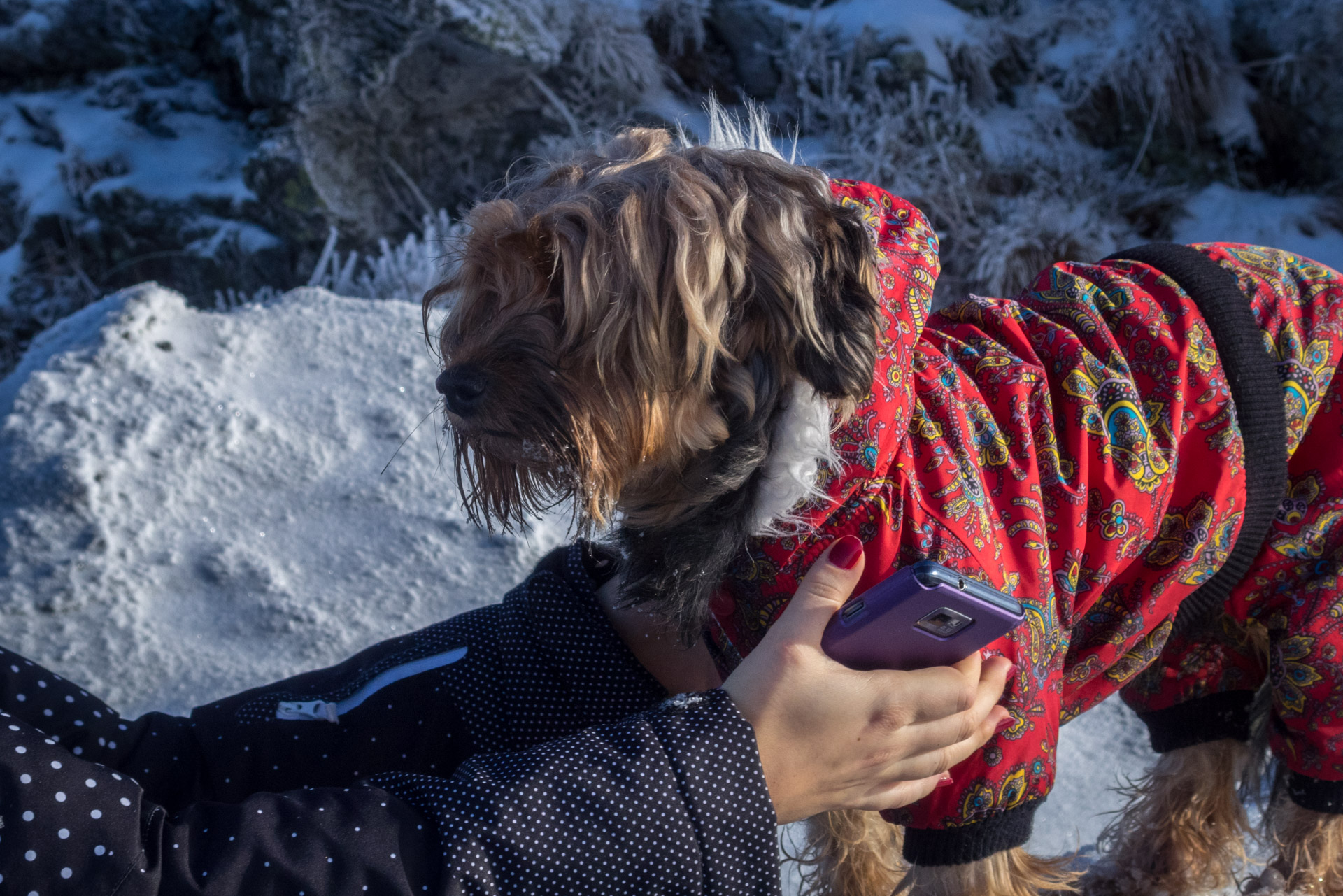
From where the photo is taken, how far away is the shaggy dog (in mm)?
1455

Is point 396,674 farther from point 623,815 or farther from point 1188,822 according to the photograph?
point 1188,822

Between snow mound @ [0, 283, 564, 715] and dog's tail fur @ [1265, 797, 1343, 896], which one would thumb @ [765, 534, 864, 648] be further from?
snow mound @ [0, 283, 564, 715]

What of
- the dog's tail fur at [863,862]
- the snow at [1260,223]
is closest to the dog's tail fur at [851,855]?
the dog's tail fur at [863,862]

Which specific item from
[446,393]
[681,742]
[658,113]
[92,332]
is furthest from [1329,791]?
[658,113]

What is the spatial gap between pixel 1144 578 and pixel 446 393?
125cm

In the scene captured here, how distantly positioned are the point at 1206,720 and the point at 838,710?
3.83 feet

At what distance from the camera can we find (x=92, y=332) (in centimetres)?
336

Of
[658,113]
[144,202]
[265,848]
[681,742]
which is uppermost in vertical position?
[681,742]

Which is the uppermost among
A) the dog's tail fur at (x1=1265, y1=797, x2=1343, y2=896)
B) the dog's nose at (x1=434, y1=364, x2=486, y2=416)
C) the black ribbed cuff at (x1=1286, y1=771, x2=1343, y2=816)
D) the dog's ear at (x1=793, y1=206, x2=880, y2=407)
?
the dog's ear at (x1=793, y1=206, x2=880, y2=407)

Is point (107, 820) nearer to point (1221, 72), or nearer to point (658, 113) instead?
point (658, 113)

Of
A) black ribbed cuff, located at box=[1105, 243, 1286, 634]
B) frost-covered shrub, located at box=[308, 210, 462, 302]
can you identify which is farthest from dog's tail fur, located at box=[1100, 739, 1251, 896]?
frost-covered shrub, located at box=[308, 210, 462, 302]

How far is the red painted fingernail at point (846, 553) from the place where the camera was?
1.43 meters

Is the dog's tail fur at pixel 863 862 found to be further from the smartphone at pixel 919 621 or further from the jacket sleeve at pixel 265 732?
the jacket sleeve at pixel 265 732

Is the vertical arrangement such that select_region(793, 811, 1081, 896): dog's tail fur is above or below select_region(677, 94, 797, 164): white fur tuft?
below
